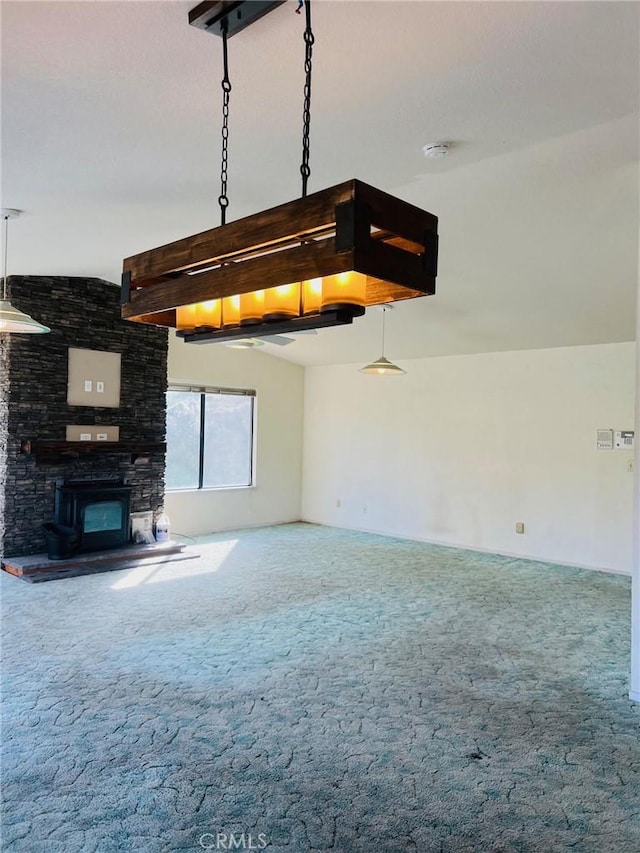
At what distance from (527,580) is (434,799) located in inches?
156

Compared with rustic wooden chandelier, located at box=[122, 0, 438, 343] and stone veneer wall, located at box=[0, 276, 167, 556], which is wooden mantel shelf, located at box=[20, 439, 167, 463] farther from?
rustic wooden chandelier, located at box=[122, 0, 438, 343]

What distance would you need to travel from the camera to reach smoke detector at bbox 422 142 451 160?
3.02 meters

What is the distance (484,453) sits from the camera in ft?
24.8

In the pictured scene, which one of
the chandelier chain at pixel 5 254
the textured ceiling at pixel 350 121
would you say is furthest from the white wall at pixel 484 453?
the chandelier chain at pixel 5 254

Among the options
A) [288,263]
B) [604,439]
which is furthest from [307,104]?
[604,439]

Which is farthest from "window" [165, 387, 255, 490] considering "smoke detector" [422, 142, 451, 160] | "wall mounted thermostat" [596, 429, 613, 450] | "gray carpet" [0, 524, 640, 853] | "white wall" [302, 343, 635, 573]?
"smoke detector" [422, 142, 451, 160]

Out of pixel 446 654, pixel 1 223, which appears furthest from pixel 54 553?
pixel 446 654

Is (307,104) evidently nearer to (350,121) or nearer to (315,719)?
(350,121)

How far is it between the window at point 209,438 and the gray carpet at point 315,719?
260 cm

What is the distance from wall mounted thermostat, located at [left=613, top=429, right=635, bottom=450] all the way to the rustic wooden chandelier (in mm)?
5625

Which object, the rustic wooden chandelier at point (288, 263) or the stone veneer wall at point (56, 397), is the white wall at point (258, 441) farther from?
the rustic wooden chandelier at point (288, 263)

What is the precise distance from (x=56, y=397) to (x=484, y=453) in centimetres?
492

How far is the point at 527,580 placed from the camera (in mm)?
6113

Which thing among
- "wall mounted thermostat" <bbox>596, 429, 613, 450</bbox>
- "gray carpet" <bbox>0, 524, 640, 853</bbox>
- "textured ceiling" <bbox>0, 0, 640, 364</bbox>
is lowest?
"gray carpet" <bbox>0, 524, 640, 853</bbox>
